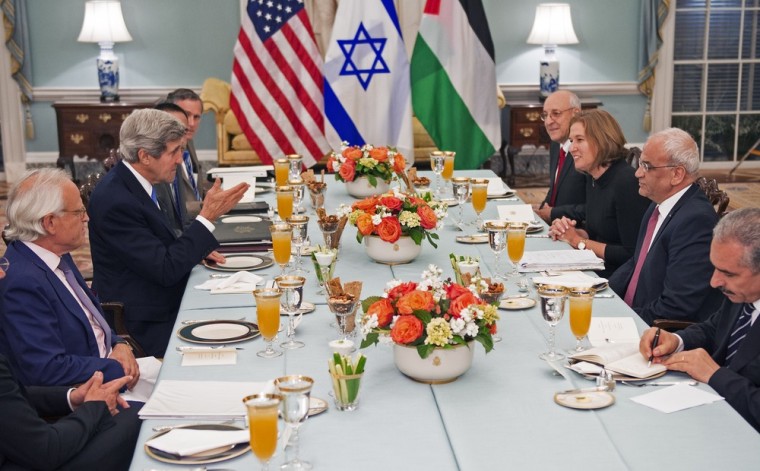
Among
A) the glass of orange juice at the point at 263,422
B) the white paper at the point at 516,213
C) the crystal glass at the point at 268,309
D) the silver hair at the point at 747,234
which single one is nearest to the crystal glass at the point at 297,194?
the white paper at the point at 516,213

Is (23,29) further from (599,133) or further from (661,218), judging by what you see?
(661,218)

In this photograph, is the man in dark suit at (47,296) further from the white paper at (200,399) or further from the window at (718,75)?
the window at (718,75)

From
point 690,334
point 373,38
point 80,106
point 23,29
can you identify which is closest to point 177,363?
point 690,334

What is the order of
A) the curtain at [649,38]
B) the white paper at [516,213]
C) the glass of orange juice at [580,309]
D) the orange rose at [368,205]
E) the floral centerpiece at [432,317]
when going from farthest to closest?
the curtain at [649,38] → the white paper at [516,213] → the orange rose at [368,205] → the glass of orange juice at [580,309] → the floral centerpiece at [432,317]

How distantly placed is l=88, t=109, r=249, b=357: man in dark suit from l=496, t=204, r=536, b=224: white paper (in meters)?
1.27

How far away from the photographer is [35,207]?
2.84m

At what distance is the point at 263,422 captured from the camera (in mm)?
1796

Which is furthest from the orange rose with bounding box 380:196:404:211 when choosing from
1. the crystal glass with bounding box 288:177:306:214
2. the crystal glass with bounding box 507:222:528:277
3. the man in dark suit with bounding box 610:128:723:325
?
the crystal glass with bounding box 288:177:306:214

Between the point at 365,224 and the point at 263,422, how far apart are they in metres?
1.79

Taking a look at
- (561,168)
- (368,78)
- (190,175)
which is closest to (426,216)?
(561,168)

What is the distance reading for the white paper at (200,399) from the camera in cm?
225

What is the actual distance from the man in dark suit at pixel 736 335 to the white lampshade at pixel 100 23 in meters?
6.73

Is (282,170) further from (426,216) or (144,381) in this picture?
(144,381)

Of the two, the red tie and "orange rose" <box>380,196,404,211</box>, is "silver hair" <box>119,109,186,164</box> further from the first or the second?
the red tie
